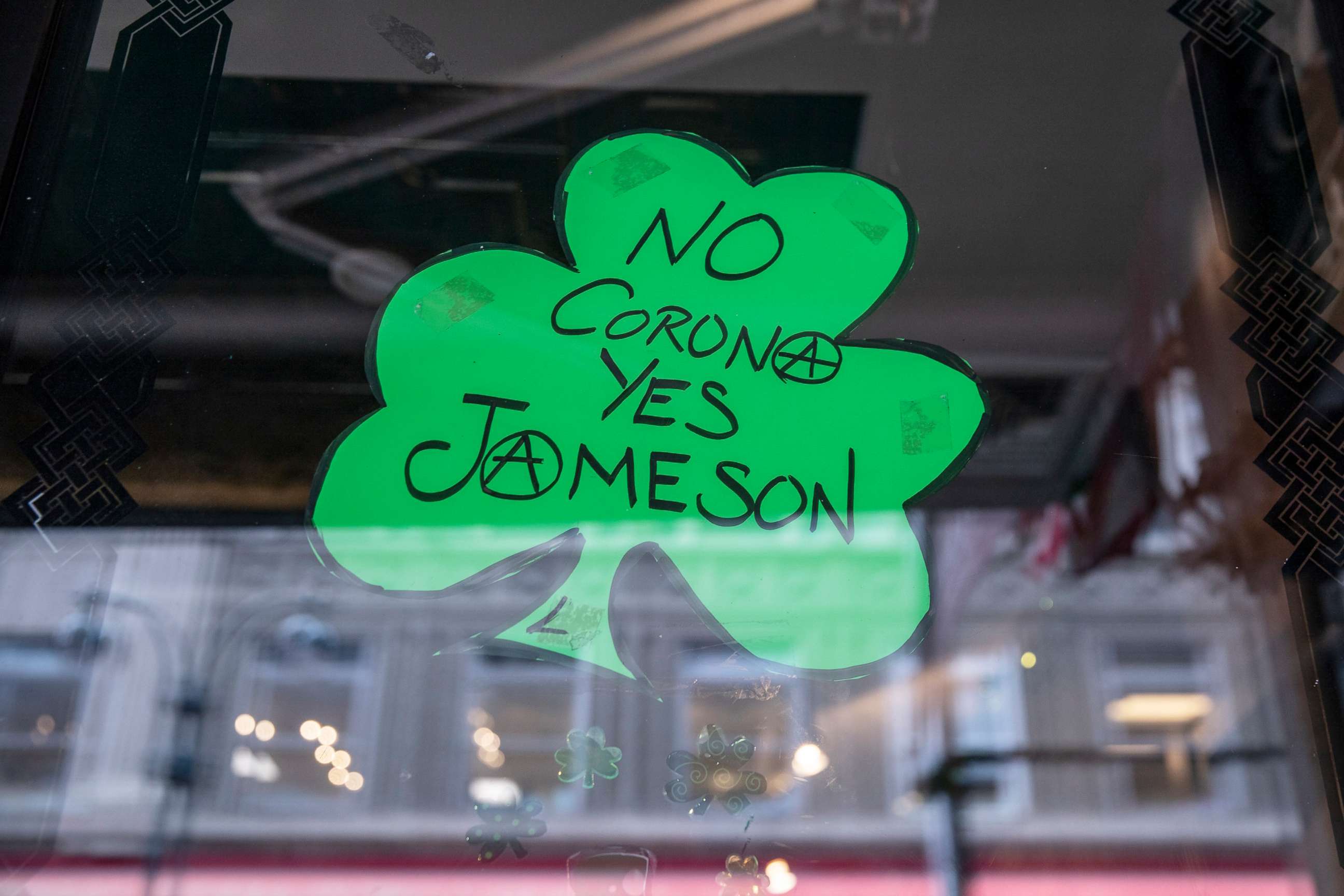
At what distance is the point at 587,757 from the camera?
855 mm

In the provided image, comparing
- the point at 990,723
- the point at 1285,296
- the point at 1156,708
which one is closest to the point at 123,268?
the point at 1285,296

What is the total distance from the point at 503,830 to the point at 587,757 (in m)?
0.09

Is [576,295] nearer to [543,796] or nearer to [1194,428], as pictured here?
[543,796]

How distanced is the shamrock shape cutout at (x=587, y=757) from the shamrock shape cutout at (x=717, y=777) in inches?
2.4

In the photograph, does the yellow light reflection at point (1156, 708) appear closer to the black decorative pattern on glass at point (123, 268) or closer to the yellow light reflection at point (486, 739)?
the yellow light reflection at point (486, 739)

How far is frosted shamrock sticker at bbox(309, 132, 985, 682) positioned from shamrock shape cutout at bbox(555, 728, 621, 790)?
7 centimetres

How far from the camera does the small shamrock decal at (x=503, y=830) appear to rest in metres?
0.82

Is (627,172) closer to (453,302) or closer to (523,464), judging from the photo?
(453,302)

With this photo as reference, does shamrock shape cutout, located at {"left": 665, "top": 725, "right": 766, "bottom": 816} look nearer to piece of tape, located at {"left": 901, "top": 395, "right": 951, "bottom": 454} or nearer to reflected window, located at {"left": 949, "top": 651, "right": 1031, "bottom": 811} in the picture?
piece of tape, located at {"left": 901, "top": 395, "right": 951, "bottom": 454}

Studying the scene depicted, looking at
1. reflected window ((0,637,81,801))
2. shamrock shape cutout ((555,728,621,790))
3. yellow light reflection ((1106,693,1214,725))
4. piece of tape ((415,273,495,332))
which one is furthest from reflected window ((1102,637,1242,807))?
reflected window ((0,637,81,801))

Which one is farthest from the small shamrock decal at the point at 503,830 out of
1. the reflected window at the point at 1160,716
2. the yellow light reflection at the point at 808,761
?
the reflected window at the point at 1160,716

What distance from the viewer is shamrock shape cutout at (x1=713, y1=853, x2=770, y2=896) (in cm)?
80

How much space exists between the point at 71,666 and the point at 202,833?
22.4 inches

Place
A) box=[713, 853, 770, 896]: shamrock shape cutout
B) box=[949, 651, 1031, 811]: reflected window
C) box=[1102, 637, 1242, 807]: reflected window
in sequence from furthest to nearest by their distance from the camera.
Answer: box=[1102, 637, 1242, 807]: reflected window, box=[949, 651, 1031, 811]: reflected window, box=[713, 853, 770, 896]: shamrock shape cutout
